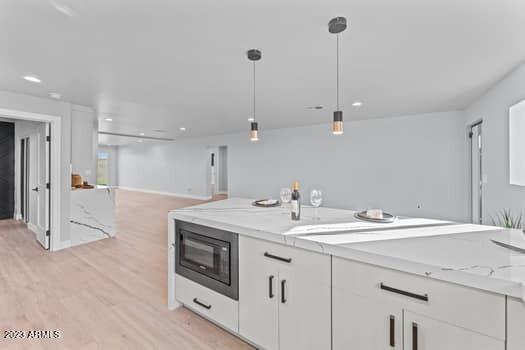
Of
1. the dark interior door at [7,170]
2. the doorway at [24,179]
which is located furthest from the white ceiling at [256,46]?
the dark interior door at [7,170]

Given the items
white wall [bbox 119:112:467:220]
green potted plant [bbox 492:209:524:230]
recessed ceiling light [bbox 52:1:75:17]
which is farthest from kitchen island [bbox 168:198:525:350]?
white wall [bbox 119:112:467:220]

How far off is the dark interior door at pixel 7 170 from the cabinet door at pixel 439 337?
8561 millimetres

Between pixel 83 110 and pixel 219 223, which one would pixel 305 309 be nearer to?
pixel 219 223

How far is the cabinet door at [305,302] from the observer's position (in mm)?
1415

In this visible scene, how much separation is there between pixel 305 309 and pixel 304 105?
13.1 feet

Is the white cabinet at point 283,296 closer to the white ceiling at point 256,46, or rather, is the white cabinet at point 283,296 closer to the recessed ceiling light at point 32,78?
the white ceiling at point 256,46

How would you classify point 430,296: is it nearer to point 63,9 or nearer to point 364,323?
point 364,323

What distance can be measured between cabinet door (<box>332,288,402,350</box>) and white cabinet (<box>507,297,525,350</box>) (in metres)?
0.37

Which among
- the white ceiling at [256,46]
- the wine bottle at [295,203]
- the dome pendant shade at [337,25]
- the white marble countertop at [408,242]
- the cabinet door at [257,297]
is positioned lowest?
the cabinet door at [257,297]

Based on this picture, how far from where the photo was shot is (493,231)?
156 cm

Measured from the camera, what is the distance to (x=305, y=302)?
149 cm

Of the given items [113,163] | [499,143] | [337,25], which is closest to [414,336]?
[337,25]

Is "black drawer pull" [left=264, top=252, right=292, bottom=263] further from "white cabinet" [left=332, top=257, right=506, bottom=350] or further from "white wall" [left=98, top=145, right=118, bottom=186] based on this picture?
"white wall" [left=98, top=145, right=118, bottom=186]

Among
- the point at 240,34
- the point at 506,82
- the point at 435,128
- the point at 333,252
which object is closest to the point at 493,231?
the point at 333,252
